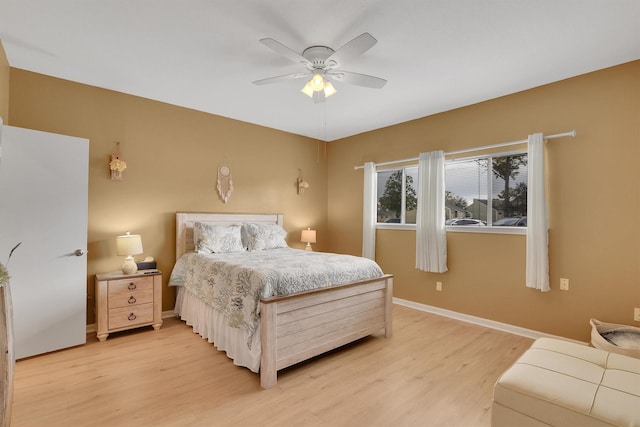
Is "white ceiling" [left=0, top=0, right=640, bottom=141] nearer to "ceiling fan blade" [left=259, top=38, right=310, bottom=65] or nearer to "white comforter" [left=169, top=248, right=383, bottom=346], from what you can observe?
"ceiling fan blade" [left=259, top=38, right=310, bottom=65]

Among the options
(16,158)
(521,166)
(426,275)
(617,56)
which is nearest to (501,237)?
(521,166)

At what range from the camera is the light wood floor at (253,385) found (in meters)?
1.95

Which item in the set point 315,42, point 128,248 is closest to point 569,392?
point 315,42

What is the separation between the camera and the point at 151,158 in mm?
3770

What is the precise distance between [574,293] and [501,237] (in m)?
0.83

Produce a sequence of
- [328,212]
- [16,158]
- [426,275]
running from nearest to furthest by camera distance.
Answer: [16,158] → [426,275] → [328,212]

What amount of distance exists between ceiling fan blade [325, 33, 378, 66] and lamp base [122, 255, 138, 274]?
2.91 m

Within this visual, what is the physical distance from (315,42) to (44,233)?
287 cm

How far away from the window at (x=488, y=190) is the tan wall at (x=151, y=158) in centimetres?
255

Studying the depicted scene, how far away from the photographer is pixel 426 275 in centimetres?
421

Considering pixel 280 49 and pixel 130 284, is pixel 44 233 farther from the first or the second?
pixel 280 49

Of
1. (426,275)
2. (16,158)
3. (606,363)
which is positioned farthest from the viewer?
(426,275)

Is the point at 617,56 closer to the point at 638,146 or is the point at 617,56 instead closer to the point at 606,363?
the point at 638,146

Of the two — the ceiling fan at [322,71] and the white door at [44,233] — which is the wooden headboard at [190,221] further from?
the ceiling fan at [322,71]
